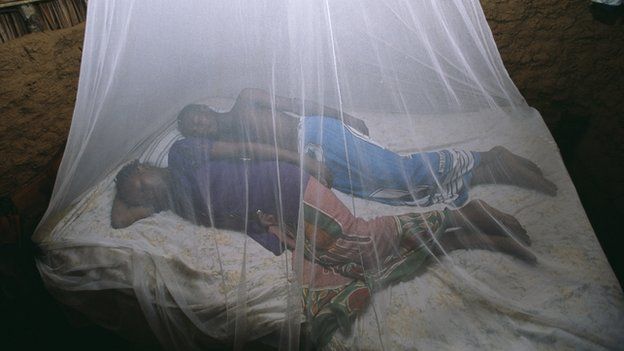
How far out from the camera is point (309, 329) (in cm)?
104

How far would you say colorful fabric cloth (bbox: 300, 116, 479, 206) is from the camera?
1273 millimetres

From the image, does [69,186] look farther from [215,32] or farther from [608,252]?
[608,252]

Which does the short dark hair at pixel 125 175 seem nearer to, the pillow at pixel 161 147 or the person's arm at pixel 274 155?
the pillow at pixel 161 147

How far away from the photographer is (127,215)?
4.58ft

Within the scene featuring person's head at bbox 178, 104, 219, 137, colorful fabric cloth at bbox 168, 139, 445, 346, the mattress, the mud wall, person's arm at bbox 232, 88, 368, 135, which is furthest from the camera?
the mud wall

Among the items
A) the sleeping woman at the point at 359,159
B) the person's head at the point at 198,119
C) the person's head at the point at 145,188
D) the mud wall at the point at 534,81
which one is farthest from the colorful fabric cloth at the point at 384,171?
the mud wall at the point at 534,81

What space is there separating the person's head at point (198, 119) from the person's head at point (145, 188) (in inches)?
8.3

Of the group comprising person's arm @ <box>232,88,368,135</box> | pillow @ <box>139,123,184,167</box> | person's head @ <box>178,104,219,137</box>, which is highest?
person's arm @ <box>232,88,368,135</box>

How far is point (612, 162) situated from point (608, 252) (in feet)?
2.15

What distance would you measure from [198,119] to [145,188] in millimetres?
362

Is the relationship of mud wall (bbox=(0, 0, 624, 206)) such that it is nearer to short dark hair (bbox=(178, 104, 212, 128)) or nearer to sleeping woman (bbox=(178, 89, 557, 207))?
short dark hair (bbox=(178, 104, 212, 128))

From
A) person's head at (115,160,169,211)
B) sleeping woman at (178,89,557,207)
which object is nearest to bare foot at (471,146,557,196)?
sleeping woman at (178,89,557,207)

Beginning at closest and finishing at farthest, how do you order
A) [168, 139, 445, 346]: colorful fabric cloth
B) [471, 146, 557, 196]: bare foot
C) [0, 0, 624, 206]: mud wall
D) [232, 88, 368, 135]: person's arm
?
[168, 139, 445, 346]: colorful fabric cloth < [232, 88, 368, 135]: person's arm < [471, 146, 557, 196]: bare foot < [0, 0, 624, 206]: mud wall

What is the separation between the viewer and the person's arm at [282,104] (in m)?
1.17
